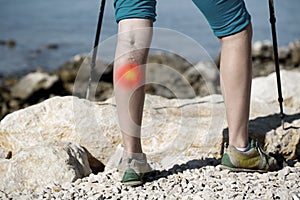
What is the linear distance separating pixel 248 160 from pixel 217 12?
105cm

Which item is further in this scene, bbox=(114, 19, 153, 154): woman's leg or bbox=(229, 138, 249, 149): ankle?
bbox=(229, 138, 249, 149): ankle

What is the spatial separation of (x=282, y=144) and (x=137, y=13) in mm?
1834

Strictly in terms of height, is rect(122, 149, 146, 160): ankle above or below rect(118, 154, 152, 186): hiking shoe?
above

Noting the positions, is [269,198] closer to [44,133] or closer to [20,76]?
[44,133]

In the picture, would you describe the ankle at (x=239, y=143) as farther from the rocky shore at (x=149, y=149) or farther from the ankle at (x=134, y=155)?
the ankle at (x=134, y=155)

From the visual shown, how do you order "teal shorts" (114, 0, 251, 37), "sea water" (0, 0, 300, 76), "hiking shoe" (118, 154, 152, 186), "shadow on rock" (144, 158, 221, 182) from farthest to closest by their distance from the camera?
"sea water" (0, 0, 300, 76) < "shadow on rock" (144, 158, 221, 182) < "hiking shoe" (118, 154, 152, 186) < "teal shorts" (114, 0, 251, 37)

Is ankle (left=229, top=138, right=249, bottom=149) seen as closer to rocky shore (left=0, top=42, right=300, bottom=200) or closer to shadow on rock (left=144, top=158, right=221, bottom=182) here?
rocky shore (left=0, top=42, right=300, bottom=200)

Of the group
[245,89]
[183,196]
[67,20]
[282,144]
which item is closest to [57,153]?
[183,196]

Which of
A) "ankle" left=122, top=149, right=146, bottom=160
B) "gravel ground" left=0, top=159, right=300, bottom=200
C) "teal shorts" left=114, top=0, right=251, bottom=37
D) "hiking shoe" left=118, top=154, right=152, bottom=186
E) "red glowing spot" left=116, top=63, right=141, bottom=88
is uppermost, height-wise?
"teal shorts" left=114, top=0, right=251, bottom=37

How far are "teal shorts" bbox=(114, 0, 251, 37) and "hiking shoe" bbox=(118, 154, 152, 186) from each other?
956mm

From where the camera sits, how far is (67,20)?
86.0 ft

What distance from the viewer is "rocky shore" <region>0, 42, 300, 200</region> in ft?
12.5

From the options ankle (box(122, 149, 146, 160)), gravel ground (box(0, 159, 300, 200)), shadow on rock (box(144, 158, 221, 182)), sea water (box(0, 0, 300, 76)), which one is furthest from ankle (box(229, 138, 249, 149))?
sea water (box(0, 0, 300, 76))

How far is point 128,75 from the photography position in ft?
12.0
